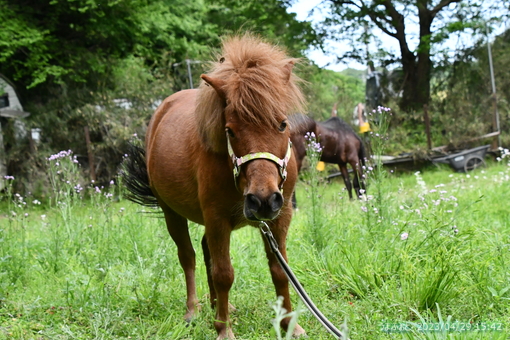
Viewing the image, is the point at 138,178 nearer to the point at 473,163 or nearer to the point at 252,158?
the point at 252,158

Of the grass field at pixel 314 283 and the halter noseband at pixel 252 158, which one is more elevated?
the halter noseband at pixel 252 158

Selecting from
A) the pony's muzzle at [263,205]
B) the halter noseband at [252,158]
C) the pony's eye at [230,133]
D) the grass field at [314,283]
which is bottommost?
the grass field at [314,283]

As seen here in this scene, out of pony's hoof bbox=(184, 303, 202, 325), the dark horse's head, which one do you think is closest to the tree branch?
the dark horse's head

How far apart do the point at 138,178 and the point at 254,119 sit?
2.19 meters

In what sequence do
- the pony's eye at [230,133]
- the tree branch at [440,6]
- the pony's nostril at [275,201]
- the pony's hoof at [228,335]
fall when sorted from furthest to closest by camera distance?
the tree branch at [440,6] < the pony's hoof at [228,335] < the pony's eye at [230,133] < the pony's nostril at [275,201]

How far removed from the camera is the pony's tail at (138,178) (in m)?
4.45

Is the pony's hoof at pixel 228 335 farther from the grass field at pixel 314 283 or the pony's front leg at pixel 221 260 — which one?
the grass field at pixel 314 283

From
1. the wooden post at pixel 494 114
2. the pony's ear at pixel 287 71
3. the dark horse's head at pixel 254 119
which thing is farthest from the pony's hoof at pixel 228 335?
the wooden post at pixel 494 114

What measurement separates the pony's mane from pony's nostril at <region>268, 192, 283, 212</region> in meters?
0.44

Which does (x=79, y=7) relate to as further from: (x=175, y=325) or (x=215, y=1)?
(x=175, y=325)

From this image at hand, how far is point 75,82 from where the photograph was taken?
16.0 meters

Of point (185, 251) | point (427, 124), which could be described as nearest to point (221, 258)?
point (185, 251)

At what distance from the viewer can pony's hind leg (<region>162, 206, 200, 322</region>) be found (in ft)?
12.6

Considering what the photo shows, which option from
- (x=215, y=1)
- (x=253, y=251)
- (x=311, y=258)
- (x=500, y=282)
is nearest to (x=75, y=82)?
(x=215, y=1)
